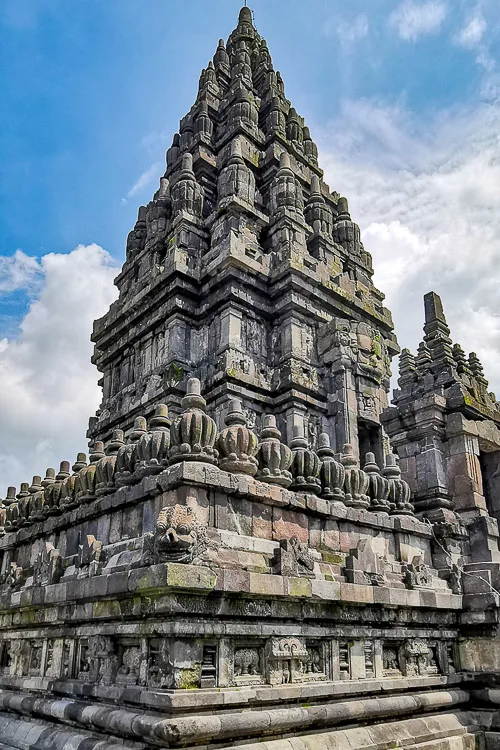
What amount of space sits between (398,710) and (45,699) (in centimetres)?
538

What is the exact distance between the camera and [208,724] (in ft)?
23.7

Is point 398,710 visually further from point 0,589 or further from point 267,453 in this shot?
point 0,589

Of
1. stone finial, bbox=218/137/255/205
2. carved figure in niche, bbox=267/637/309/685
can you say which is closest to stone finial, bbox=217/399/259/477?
carved figure in niche, bbox=267/637/309/685

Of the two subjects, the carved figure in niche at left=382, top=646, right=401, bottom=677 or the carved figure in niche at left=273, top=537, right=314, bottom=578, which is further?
the carved figure in niche at left=382, top=646, right=401, bottom=677

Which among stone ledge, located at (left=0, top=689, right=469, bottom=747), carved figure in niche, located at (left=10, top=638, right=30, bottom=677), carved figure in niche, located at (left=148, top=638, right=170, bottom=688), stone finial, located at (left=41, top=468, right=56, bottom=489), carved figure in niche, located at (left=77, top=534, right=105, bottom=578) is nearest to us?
stone ledge, located at (left=0, top=689, right=469, bottom=747)

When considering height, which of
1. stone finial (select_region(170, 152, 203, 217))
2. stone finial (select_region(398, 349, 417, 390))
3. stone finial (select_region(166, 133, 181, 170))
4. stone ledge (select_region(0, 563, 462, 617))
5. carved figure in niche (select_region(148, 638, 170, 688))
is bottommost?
carved figure in niche (select_region(148, 638, 170, 688))

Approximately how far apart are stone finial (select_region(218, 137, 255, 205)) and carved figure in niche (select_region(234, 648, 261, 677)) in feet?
45.7

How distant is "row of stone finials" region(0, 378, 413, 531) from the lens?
907 cm

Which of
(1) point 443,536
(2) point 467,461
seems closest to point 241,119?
(2) point 467,461

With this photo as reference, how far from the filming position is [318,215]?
20500mm

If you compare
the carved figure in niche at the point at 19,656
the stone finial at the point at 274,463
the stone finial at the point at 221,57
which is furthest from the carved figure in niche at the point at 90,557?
the stone finial at the point at 221,57

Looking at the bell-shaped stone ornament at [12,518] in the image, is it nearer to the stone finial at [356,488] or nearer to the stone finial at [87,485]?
the stone finial at [87,485]

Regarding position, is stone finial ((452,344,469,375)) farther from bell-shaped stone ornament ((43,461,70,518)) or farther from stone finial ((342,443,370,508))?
bell-shaped stone ornament ((43,461,70,518))

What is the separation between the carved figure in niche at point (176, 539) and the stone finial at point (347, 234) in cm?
1517
